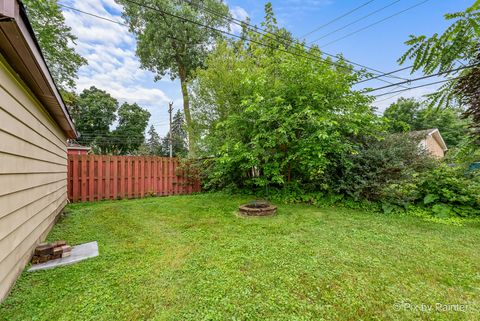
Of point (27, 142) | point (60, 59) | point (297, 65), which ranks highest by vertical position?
point (60, 59)

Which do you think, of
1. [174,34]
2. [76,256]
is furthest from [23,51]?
[174,34]

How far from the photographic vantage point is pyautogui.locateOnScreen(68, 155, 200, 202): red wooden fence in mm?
6242

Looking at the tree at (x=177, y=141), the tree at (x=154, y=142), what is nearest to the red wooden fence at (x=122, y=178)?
the tree at (x=177, y=141)

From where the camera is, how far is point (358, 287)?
1950mm

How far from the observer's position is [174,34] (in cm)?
1124

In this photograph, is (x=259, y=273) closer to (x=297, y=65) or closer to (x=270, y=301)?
(x=270, y=301)

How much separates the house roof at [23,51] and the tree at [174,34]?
791 cm

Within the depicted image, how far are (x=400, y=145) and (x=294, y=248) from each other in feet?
15.4

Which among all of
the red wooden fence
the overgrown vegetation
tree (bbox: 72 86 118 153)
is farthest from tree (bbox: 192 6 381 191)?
tree (bbox: 72 86 118 153)

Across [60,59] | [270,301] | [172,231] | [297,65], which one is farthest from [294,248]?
[60,59]

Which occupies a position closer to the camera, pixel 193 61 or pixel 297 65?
pixel 297 65

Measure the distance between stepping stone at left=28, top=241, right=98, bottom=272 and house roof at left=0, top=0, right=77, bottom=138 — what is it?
1.97 meters

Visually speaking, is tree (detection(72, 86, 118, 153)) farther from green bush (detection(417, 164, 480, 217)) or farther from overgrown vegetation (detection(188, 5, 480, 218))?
green bush (detection(417, 164, 480, 217))

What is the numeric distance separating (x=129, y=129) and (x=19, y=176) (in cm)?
2783
